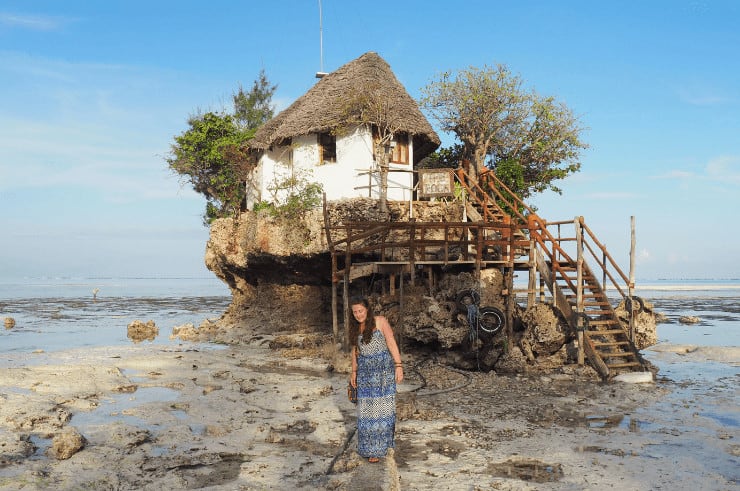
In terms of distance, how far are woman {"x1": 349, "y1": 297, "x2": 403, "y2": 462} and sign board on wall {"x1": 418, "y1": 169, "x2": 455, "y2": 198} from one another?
13644mm

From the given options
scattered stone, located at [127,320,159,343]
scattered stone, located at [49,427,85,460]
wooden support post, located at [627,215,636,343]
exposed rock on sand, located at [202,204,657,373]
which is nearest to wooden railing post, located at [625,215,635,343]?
wooden support post, located at [627,215,636,343]

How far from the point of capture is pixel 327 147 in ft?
74.7

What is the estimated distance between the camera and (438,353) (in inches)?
648

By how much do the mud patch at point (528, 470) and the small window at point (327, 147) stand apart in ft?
54.3

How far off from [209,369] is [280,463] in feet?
29.2

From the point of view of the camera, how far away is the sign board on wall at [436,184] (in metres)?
20.4

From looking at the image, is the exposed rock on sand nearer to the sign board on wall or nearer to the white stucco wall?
the sign board on wall

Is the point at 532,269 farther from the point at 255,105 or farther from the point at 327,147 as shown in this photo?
the point at 255,105

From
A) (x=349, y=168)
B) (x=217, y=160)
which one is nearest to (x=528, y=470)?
(x=349, y=168)

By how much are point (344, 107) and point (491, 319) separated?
10713 millimetres

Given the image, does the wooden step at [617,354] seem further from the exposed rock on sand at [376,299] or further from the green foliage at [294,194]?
the green foliage at [294,194]

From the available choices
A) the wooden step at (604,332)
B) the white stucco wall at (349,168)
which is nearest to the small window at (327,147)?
the white stucco wall at (349,168)

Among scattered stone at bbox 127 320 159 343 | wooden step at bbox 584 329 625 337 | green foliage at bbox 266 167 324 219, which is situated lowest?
scattered stone at bbox 127 320 159 343

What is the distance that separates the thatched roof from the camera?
22.3 metres
